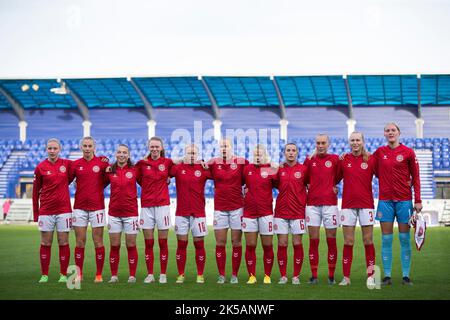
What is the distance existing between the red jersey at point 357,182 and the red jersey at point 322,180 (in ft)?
0.49

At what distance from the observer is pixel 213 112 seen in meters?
29.2

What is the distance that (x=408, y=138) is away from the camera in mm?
27484

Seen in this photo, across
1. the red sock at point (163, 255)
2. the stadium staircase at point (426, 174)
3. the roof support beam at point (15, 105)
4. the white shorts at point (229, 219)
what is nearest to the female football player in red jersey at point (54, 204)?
the red sock at point (163, 255)

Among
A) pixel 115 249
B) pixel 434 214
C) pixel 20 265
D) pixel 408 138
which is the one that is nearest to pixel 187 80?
pixel 408 138

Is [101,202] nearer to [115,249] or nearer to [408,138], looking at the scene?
[115,249]

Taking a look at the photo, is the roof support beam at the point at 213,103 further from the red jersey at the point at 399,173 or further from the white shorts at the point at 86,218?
the red jersey at the point at 399,173

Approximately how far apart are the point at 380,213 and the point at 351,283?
1.04m

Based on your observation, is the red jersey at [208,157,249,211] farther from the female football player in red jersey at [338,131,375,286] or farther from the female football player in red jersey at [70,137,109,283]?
the female football player in red jersey at [70,137,109,283]

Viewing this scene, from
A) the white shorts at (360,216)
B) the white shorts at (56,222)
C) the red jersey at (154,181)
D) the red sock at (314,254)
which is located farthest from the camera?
the white shorts at (56,222)

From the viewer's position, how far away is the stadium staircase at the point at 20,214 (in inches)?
955

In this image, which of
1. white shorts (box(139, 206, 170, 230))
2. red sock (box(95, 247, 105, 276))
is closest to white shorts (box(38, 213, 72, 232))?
red sock (box(95, 247, 105, 276))

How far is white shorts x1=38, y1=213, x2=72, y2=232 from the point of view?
30.6 feet

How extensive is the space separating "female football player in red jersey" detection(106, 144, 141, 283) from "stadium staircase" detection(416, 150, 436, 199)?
1822cm

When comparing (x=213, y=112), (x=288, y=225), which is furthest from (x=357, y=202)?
(x=213, y=112)
